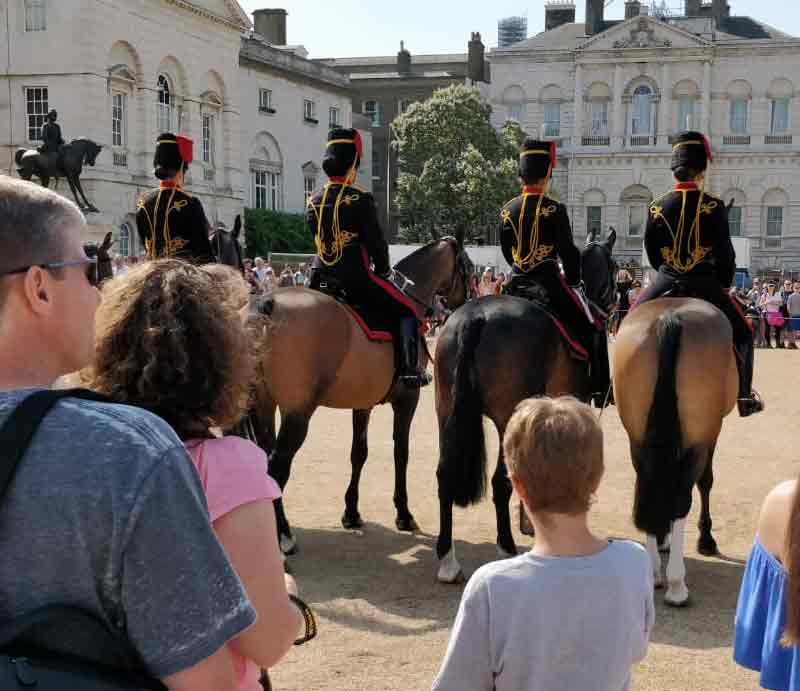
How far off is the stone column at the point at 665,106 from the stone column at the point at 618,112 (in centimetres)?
203

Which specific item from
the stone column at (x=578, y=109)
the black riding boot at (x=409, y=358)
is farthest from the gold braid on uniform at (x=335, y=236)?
the stone column at (x=578, y=109)

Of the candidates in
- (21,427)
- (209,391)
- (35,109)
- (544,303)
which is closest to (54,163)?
A: (35,109)

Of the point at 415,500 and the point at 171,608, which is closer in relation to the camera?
the point at 171,608

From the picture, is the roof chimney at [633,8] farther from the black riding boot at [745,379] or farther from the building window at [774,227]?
the black riding boot at [745,379]

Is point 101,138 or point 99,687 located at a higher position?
point 101,138

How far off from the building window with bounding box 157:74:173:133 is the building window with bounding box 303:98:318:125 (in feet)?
45.7

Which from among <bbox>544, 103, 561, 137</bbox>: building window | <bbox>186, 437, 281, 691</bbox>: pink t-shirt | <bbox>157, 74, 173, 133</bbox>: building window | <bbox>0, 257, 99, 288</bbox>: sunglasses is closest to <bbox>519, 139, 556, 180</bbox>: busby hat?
<bbox>186, 437, 281, 691</bbox>: pink t-shirt

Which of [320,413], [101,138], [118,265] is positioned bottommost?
[320,413]

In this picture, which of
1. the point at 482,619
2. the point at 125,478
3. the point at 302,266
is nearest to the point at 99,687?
the point at 125,478

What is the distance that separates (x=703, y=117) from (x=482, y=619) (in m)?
57.6

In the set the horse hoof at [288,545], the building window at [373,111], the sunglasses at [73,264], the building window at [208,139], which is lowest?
the horse hoof at [288,545]

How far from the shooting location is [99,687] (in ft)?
4.87

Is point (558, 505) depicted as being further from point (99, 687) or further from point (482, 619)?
point (99, 687)

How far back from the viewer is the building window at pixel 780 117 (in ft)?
184
